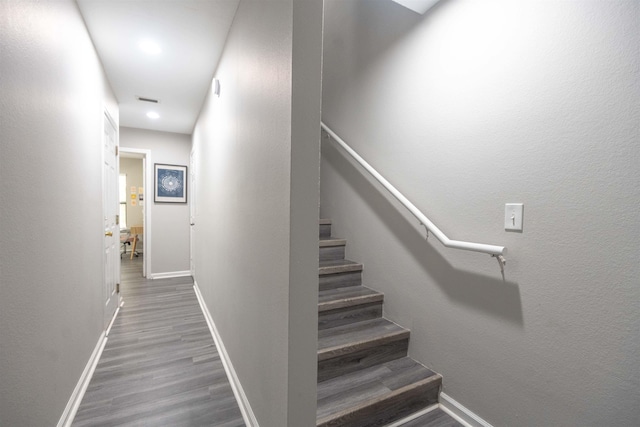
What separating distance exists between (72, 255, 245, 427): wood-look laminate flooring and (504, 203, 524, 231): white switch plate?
180cm

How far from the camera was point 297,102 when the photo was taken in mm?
980

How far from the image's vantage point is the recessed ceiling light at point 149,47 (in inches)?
86.4

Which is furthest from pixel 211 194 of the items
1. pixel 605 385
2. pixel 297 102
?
pixel 605 385

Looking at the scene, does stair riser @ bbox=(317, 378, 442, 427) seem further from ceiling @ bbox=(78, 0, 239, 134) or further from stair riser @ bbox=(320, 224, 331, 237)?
ceiling @ bbox=(78, 0, 239, 134)

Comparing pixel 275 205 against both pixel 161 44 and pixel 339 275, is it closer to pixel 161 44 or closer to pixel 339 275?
pixel 339 275

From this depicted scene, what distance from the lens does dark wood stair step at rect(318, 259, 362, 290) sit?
6.84 ft

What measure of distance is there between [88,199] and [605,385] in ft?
9.97

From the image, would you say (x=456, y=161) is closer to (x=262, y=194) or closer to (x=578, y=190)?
(x=578, y=190)

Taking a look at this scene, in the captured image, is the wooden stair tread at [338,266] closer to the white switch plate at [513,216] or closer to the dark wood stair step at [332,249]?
the dark wood stair step at [332,249]

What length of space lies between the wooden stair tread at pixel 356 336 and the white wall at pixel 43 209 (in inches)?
51.3

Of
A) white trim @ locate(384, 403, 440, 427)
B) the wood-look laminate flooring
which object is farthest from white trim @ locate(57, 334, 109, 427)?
white trim @ locate(384, 403, 440, 427)

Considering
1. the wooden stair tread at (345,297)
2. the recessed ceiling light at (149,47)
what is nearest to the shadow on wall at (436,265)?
the wooden stair tread at (345,297)

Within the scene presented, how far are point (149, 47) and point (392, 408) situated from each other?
10.3 ft

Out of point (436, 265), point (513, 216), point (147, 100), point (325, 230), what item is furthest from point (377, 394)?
point (147, 100)
